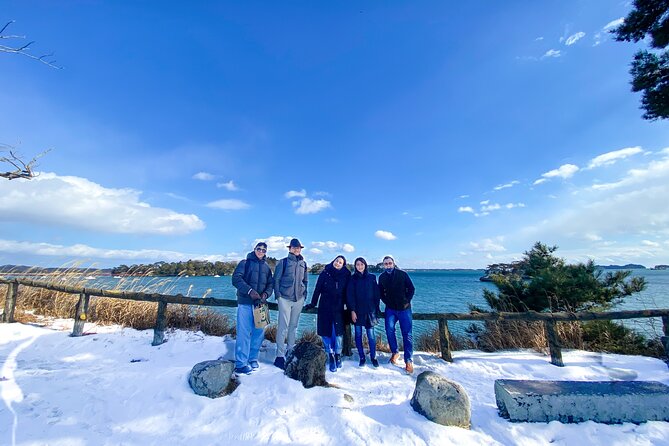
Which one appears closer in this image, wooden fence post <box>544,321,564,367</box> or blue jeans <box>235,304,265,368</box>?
blue jeans <box>235,304,265,368</box>

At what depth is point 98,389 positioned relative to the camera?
11.5 feet

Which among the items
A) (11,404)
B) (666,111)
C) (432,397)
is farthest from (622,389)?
(11,404)

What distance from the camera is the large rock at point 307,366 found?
161 inches

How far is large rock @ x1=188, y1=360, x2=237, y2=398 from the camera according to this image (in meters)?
3.65

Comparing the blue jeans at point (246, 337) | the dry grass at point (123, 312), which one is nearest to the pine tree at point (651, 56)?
the blue jeans at point (246, 337)

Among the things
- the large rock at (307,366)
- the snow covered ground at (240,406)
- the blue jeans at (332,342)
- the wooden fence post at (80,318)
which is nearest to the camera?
the snow covered ground at (240,406)

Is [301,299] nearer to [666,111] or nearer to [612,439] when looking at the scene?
[612,439]

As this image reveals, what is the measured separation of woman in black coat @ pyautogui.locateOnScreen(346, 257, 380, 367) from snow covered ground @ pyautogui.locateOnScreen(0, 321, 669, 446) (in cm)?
40

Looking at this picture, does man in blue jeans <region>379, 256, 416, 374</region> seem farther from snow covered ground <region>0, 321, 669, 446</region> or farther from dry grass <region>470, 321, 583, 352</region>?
dry grass <region>470, 321, 583, 352</region>

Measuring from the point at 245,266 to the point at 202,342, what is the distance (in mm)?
2031

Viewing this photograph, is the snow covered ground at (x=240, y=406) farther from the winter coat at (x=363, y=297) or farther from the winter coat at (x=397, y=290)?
the winter coat at (x=397, y=290)

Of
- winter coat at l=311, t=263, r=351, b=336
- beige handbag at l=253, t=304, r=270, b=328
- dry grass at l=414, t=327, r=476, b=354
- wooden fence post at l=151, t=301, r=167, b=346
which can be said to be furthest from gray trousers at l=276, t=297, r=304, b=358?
dry grass at l=414, t=327, r=476, b=354

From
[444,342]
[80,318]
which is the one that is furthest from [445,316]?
[80,318]

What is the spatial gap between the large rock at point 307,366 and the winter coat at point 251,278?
3.59 feet
